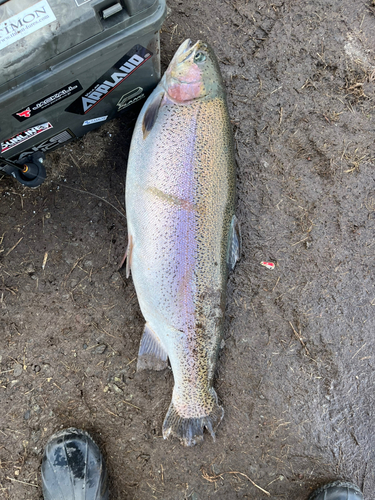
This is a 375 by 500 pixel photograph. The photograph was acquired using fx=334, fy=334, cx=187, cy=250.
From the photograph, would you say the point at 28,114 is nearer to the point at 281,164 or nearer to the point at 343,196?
the point at 281,164

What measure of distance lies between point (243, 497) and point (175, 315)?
1512 mm

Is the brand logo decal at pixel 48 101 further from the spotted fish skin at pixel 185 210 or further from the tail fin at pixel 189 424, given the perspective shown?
the tail fin at pixel 189 424

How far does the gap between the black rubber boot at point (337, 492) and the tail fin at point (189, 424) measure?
0.90 meters

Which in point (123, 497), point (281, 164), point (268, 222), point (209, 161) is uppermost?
point (209, 161)

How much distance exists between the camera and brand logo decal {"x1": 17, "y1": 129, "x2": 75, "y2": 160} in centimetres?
207

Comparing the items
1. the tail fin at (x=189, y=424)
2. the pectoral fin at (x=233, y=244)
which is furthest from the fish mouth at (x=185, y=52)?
the tail fin at (x=189, y=424)

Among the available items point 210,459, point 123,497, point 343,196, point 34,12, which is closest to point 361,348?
point 343,196

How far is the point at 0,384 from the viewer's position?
91.2 inches

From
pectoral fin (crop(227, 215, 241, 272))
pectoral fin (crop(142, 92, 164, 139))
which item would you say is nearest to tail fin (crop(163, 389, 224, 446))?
pectoral fin (crop(227, 215, 241, 272))

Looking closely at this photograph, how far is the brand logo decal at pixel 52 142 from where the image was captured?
2.07m

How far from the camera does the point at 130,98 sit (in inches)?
82.9

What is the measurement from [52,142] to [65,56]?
0.83 metres

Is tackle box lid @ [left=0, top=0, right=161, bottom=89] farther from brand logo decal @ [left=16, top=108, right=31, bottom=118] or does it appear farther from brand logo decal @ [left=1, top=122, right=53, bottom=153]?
brand logo decal @ [left=1, top=122, right=53, bottom=153]

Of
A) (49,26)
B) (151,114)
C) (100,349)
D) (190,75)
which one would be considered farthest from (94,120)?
(100,349)
